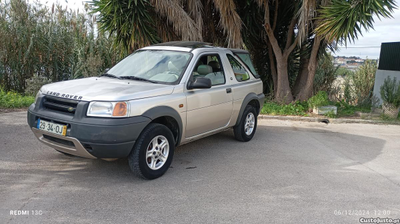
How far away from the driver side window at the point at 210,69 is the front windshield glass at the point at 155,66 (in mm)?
227

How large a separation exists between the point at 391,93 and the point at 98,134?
8105 mm

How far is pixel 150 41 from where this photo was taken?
9.74 m

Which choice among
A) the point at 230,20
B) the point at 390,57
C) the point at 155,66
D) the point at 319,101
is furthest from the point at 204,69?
the point at 390,57

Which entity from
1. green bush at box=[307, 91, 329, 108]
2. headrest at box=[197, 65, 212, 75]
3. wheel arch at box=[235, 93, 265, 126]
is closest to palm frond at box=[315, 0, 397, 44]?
green bush at box=[307, 91, 329, 108]

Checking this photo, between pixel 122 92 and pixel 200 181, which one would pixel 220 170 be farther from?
pixel 122 92

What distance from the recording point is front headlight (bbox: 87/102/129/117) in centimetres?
413

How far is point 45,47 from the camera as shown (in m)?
10.6

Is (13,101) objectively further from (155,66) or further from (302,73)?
(302,73)

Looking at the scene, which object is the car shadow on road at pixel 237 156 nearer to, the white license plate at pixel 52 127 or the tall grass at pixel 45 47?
the white license plate at pixel 52 127

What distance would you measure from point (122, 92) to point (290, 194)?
7.95 ft

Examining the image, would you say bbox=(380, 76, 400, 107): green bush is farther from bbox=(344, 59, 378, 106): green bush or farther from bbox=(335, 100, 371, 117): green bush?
bbox=(344, 59, 378, 106): green bush

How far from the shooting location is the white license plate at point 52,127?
4209mm

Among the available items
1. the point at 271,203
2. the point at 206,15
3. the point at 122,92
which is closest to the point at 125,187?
the point at 122,92

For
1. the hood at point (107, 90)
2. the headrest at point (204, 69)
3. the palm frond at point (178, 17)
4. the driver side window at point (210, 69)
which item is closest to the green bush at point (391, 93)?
the palm frond at point (178, 17)
